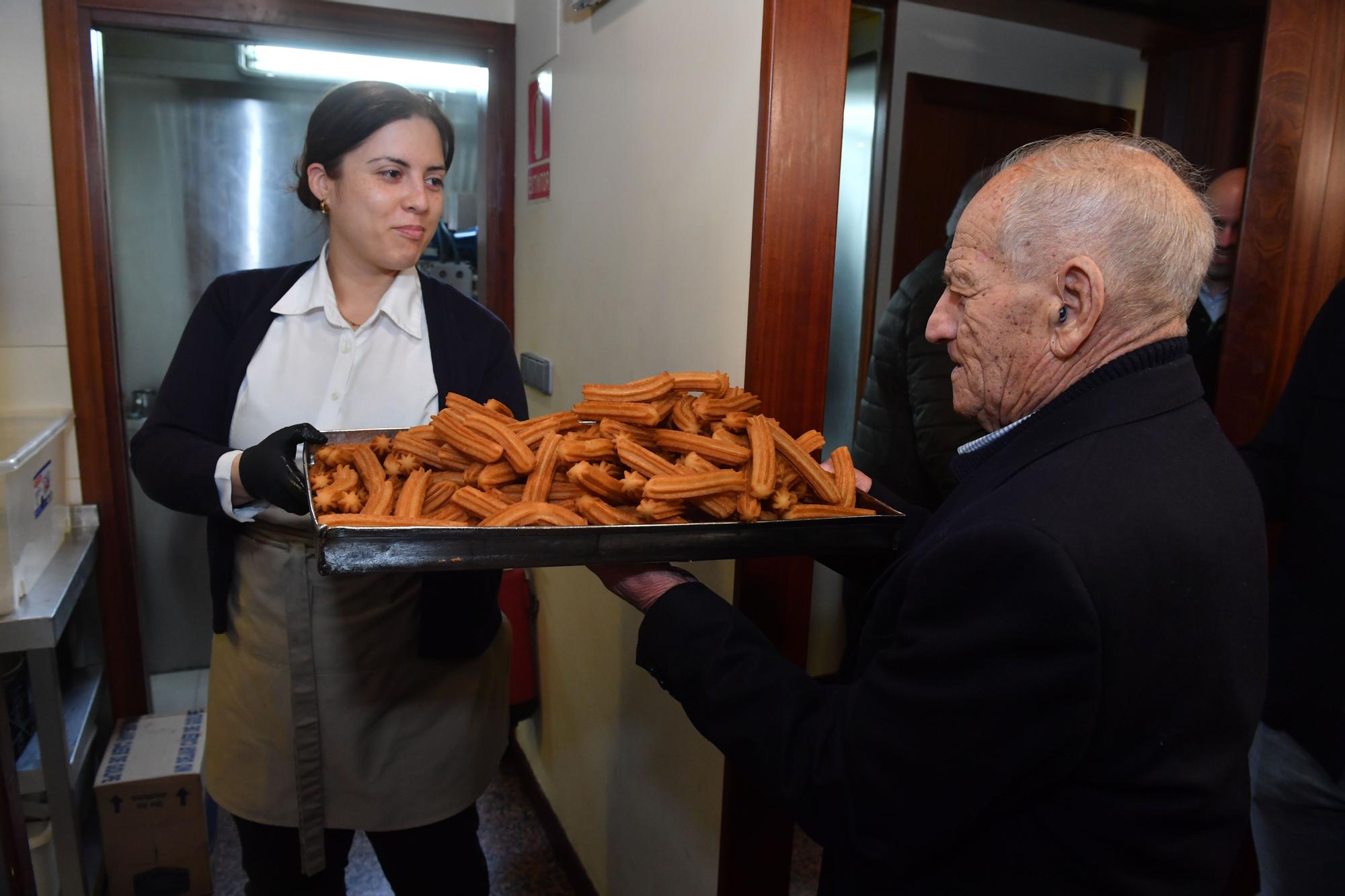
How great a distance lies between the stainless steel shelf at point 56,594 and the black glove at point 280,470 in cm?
104

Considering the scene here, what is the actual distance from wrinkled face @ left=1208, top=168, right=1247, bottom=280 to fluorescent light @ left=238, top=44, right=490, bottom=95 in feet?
8.48

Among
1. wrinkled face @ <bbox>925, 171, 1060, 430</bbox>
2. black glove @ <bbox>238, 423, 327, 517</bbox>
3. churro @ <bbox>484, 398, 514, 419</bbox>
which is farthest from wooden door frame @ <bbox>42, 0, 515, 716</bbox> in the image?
wrinkled face @ <bbox>925, 171, 1060, 430</bbox>

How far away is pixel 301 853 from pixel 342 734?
26 centimetres

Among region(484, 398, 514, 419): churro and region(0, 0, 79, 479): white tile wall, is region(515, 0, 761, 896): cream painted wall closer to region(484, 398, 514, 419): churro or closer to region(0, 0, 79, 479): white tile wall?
region(484, 398, 514, 419): churro

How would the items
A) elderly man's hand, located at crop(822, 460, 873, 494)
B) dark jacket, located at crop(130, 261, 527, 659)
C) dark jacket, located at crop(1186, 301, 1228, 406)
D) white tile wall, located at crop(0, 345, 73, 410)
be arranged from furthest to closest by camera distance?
white tile wall, located at crop(0, 345, 73, 410)
dark jacket, located at crop(1186, 301, 1228, 406)
dark jacket, located at crop(130, 261, 527, 659)
elderly man's hand, located at crop(822, 460, 873, 494)

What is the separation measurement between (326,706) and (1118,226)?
167 cm

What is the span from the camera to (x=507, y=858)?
2.95m

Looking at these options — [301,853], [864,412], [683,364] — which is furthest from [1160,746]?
[864,412]

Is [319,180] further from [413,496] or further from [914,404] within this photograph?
[914,404]

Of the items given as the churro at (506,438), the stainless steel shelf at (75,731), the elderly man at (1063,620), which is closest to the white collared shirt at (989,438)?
the elderly man at (1063,620)

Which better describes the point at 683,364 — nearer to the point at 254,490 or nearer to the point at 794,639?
the point at 794,639

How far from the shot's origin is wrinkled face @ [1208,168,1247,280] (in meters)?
2.37

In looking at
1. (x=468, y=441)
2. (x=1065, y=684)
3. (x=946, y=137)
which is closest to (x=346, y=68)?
(x=946, y=137)

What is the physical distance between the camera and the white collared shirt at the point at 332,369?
72.9 inches
